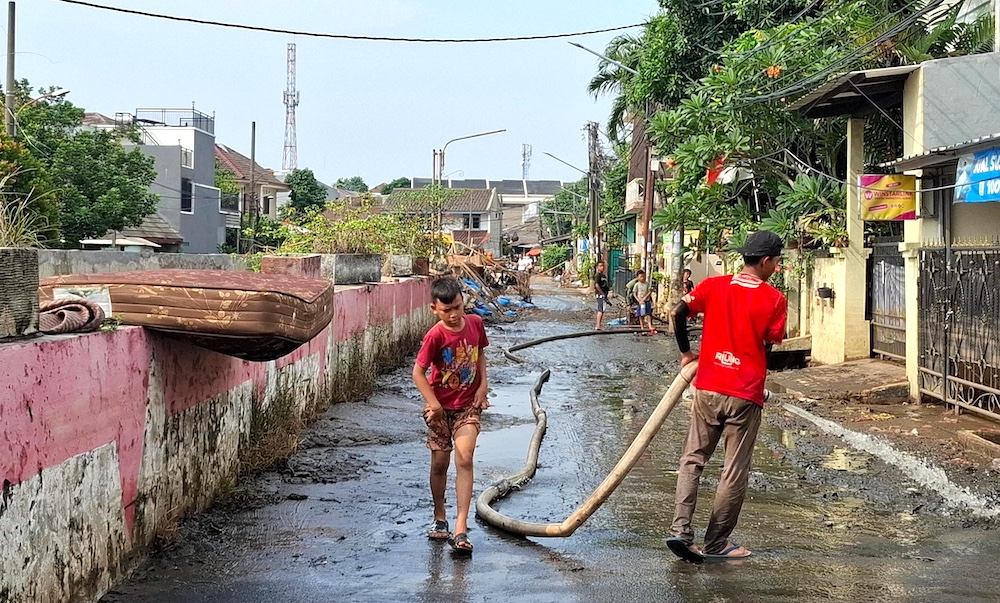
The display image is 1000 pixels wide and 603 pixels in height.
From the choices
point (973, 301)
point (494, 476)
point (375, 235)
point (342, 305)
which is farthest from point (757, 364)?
point (375, 235)

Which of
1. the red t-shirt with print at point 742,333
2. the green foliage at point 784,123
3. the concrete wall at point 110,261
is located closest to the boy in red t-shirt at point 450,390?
the red t-shirt with print at point 742,333

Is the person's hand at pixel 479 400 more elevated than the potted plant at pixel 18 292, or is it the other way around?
the potted plant at pixel 18 292

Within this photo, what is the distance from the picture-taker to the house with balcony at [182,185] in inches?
2053

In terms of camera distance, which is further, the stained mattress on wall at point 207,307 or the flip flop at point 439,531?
the flip flop at point 439,531

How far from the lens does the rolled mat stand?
4855 mm

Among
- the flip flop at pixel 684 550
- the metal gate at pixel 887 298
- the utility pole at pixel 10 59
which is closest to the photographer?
the flip flop at pixel 684 550

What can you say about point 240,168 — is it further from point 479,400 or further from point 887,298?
point 479,400

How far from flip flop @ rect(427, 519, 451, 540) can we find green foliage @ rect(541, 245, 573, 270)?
76.7 metres

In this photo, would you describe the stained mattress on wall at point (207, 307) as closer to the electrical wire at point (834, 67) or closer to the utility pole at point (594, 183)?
the electrical wire at point (834, 67)

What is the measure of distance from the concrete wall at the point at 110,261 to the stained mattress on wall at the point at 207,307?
1.15 metres

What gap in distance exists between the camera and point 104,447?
5055mm

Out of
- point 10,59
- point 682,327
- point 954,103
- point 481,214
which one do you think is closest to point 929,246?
point 954,103

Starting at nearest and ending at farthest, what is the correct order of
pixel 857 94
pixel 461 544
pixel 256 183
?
pixel 461 544, pixel 857 94, pixel 256 183

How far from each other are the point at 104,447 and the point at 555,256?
8099 cm
